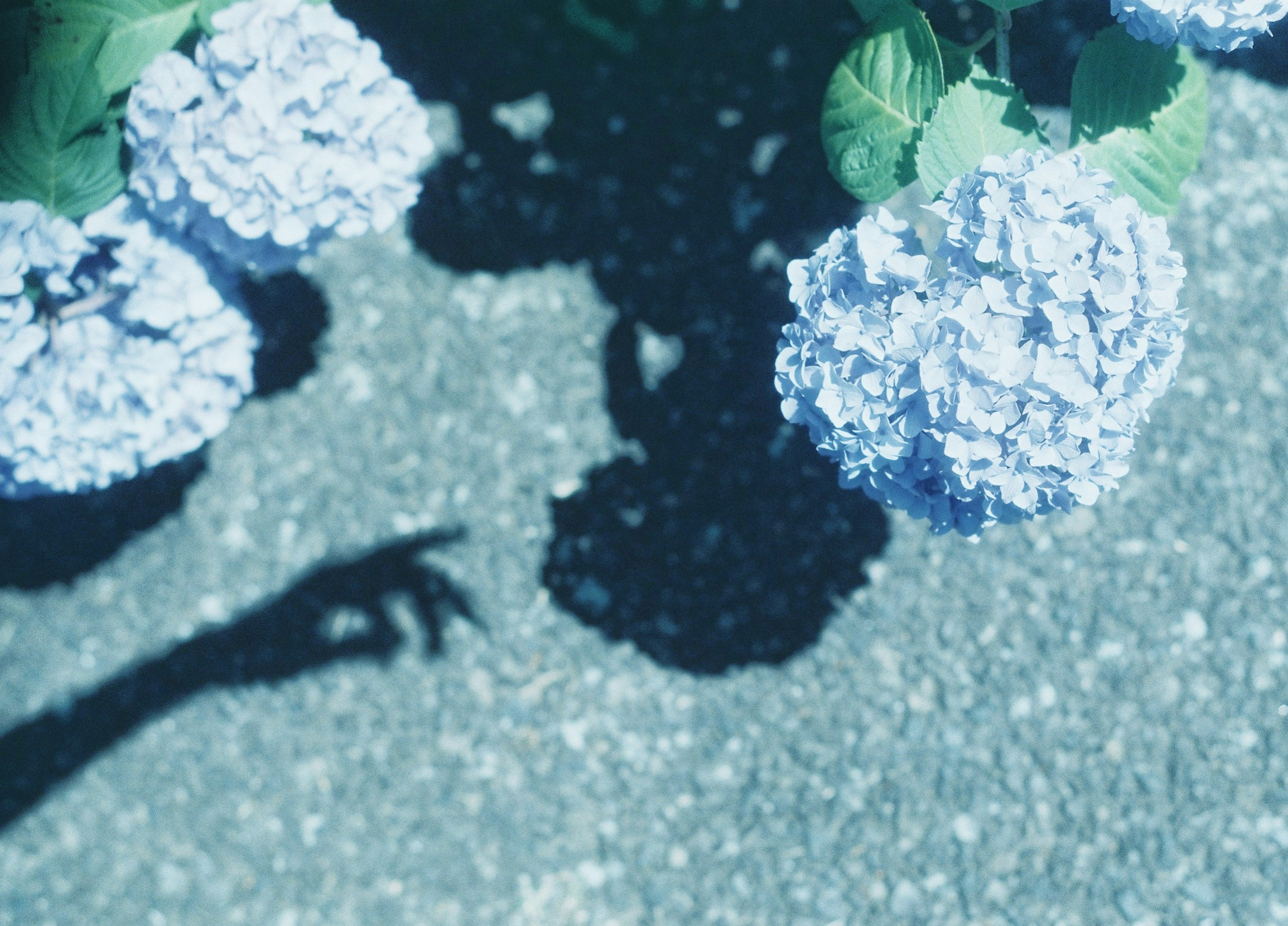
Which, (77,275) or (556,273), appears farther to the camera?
(556,273)

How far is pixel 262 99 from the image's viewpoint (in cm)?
136

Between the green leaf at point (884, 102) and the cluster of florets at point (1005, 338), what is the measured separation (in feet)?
0.56

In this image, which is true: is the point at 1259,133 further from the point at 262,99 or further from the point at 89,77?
the point at 89,77

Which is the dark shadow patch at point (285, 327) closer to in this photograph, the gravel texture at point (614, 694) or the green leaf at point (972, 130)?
the gravel texture at point (614, 694)

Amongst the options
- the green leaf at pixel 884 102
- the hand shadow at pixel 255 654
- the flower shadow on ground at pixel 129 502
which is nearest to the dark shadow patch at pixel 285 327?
the flower shadow on ground at pixel 129 502

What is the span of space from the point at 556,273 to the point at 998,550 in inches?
42.8

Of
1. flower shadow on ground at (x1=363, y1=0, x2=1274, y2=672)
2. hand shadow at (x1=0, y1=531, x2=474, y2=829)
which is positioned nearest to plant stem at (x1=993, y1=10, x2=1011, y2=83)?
flower shadow on ground at (x1=363, y1=0, x2=1274, y2=672)

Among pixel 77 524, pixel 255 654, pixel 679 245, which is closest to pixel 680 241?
pixel 679 245

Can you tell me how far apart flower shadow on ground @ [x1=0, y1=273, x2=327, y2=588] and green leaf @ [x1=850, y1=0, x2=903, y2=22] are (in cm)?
124

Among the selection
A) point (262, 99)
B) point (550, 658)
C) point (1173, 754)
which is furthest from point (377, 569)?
point (1173, 754)

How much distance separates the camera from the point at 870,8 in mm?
1435

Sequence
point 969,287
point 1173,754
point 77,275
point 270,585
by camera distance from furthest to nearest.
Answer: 1. point 270,585
2. point 1173,754
3. point 77,275
4. point 969,287

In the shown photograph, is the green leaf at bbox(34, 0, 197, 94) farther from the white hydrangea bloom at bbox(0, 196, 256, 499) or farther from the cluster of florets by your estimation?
the cluster of florets

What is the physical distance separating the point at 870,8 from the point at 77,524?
1.86 m
